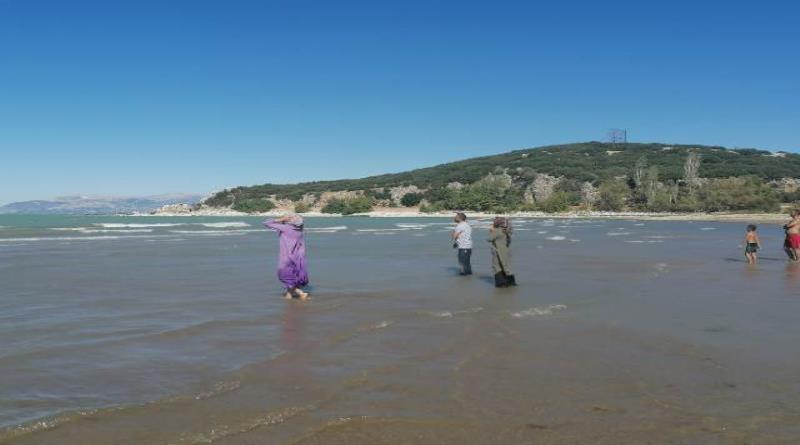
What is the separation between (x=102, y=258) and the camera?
20.4 meters

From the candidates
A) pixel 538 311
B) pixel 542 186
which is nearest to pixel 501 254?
pixel 538 311

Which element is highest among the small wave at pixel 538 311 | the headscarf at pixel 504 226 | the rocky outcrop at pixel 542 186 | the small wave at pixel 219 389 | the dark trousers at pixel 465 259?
the rocky outcrop at pixel 542 186

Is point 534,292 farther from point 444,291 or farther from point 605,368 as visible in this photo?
point 605,368

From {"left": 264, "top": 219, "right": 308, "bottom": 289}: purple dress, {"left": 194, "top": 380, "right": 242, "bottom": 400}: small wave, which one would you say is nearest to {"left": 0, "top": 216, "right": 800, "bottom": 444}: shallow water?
{"left": 194, "top": 380, "right": 242, "bottom": 400}: small wave

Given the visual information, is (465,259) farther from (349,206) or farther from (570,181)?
(570,181)

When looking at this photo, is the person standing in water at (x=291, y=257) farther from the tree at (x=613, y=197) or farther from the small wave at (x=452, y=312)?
the tree at (x=613, y=197)

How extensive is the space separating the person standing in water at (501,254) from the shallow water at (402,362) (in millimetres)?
353

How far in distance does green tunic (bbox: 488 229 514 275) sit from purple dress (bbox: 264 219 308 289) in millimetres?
3850

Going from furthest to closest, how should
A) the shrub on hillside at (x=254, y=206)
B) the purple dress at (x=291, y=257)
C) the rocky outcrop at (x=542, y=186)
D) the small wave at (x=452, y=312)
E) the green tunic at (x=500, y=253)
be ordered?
the shrub on hillside at (x=254, y=206)
the rocky outcrop at (x=542, y=186)
the green tunic at (x=500, y=253)
the purple dress at (x=291, y=257)
the small wave at (x=452, y=312)

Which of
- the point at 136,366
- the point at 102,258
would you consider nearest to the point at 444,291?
the point at 136,366

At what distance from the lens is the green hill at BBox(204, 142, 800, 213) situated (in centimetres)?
9891

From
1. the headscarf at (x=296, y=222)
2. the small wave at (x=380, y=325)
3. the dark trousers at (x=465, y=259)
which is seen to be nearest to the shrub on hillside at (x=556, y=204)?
the dark trousers at (x=465, y=259)

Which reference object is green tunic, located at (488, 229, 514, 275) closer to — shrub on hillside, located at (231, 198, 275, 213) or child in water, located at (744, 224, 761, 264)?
child in water, located at (744, 224, 761, 264)

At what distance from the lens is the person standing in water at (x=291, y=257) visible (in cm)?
1098
